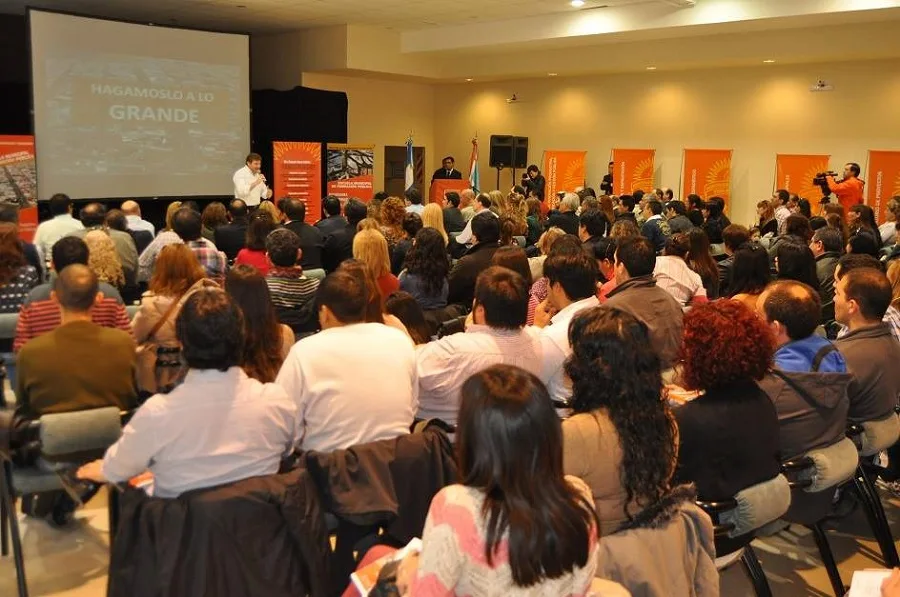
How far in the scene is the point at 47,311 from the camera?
12.5 feet

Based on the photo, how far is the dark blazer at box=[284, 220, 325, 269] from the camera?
677cm

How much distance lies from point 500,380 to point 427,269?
3.28 metres

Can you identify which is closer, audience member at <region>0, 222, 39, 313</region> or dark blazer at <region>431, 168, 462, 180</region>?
audience member at <region>0, 222, 39, 313</region>

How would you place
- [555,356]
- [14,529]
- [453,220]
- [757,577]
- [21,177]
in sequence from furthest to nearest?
[21,177] → [453,220] → [555,356] → [14,529] → [757,577]

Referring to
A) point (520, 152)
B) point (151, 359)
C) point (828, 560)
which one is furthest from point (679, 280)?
point (520, 152)

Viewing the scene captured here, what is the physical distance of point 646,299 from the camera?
13.4 ft

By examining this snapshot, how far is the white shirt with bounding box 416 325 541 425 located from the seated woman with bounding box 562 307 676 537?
2.78 feet

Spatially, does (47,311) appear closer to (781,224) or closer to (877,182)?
(781,224)

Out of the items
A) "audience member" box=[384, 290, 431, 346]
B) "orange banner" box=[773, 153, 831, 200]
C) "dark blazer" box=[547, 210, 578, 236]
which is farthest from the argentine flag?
"audience member" box=[384, 290, 431, 346]

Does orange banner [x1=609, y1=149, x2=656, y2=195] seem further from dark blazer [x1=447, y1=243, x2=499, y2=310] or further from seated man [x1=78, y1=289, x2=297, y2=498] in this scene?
seated man [x1=78, y1=289, x2=297, y2=498]

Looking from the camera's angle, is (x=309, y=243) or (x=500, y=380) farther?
(x=309, y=243)

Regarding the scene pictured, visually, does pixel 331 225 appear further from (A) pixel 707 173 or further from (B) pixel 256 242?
(A) pixel 707 173

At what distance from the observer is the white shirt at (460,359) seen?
121 inches

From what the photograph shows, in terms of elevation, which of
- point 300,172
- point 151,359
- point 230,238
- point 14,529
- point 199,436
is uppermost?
point 300,172
